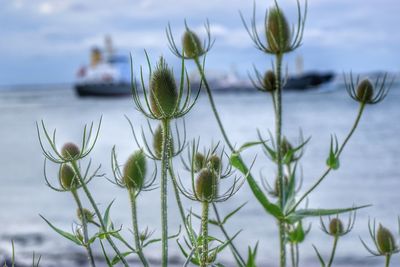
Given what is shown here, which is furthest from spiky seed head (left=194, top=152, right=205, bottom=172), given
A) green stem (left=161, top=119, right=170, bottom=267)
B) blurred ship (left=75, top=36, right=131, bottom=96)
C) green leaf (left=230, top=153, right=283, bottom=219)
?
blurred ship (left=75, top=36, right=131, bottom=96)

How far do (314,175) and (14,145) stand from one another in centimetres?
1435

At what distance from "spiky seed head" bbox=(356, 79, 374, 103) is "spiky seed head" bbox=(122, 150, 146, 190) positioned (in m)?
0.61

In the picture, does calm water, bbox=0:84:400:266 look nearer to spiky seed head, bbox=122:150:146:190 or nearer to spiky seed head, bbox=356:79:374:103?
spiky seed head, bbox=356:79:374:103

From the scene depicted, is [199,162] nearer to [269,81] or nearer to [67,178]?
[67,178]

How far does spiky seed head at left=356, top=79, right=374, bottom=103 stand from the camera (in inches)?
70.8

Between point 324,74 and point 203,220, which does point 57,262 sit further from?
point 324,74

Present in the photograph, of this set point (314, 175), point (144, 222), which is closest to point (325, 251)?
point (144, 222)

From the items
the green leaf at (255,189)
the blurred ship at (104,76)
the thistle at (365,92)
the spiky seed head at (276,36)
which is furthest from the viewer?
the blurred ship at (104,76)

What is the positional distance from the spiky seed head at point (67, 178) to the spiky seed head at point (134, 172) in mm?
111

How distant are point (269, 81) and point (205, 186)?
2.41 feet

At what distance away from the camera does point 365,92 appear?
1802 millimetres

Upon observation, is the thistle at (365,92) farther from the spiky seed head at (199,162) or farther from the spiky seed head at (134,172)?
the spiky seed head at (134,172)

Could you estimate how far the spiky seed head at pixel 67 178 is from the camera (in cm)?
148

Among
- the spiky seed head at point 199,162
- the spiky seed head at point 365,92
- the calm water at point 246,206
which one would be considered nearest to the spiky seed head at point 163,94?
the spiky seed head at point 199,162
